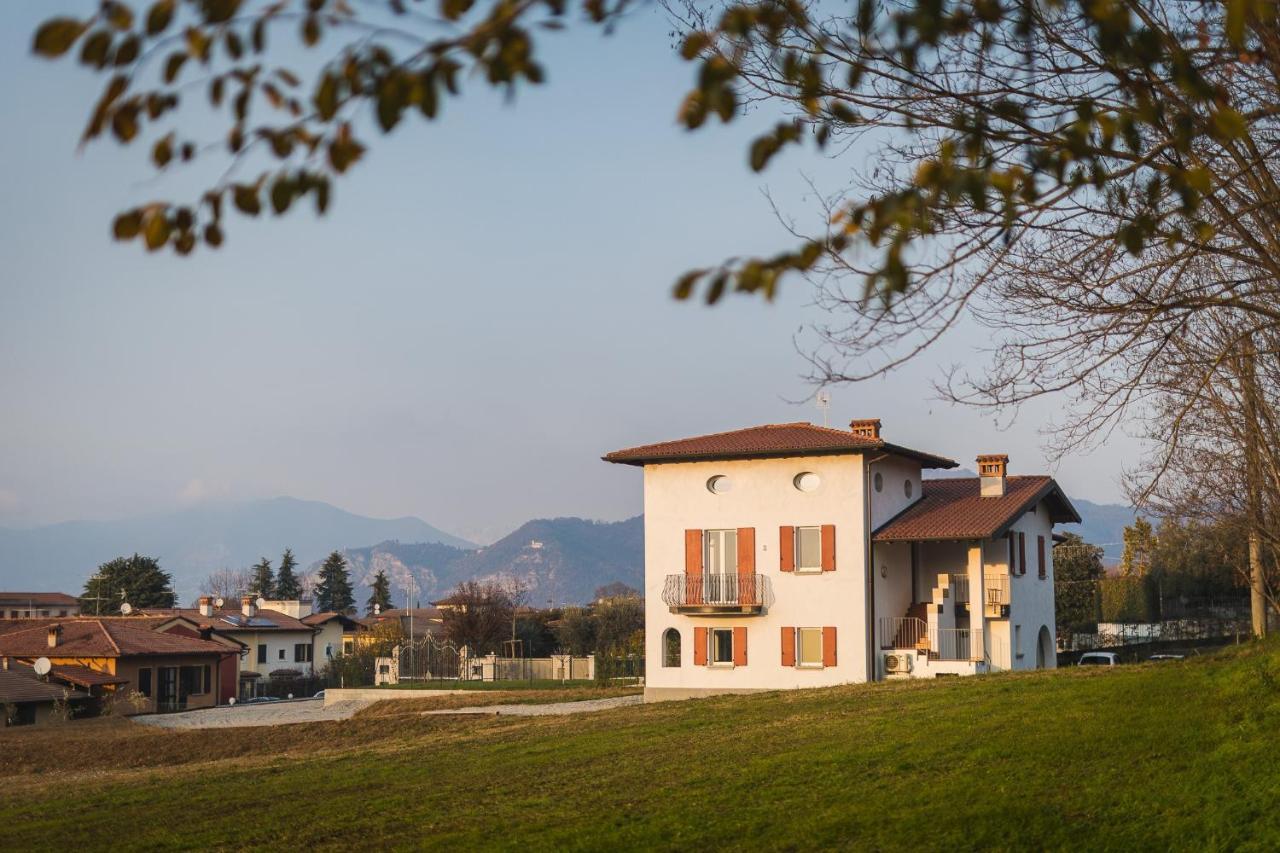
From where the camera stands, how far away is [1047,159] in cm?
465

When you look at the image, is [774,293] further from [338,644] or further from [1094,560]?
[338,644]

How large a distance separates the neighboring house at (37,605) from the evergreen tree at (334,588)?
26831 millimetres

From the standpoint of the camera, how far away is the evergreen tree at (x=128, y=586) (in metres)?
87.1

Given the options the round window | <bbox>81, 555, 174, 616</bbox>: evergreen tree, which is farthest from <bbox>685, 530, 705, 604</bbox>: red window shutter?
<bbox>81, 555, 174, 616</bbox>: evergreen tree

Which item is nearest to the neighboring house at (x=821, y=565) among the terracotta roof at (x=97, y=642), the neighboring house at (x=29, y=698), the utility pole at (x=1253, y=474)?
the utility pole at (x=1253, y=474)

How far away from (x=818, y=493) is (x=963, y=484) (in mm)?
5774

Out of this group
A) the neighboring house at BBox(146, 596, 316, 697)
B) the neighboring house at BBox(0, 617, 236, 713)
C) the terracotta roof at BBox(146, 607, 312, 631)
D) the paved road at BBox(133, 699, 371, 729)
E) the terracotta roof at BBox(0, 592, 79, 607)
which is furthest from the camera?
the terracotta roof at BBox(0, 592, 79, 607)

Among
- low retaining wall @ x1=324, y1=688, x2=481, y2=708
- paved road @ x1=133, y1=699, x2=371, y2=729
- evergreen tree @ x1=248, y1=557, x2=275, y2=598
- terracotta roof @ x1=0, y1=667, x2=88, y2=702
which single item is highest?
evergreen tree @ x1=248, y1=557, x2=275, y2=598

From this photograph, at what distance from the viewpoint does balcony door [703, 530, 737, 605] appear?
3306cm

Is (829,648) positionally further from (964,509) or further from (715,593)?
(964,509)

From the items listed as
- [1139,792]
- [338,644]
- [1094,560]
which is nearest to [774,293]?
[1139,792]

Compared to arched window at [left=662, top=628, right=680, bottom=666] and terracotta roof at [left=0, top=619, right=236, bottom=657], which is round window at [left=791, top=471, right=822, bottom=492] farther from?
terracotta roof at [left=0, top=619, right=236, bottom=657]

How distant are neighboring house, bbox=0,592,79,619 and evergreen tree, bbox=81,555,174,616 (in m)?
8.85

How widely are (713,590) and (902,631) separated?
15.8ft
